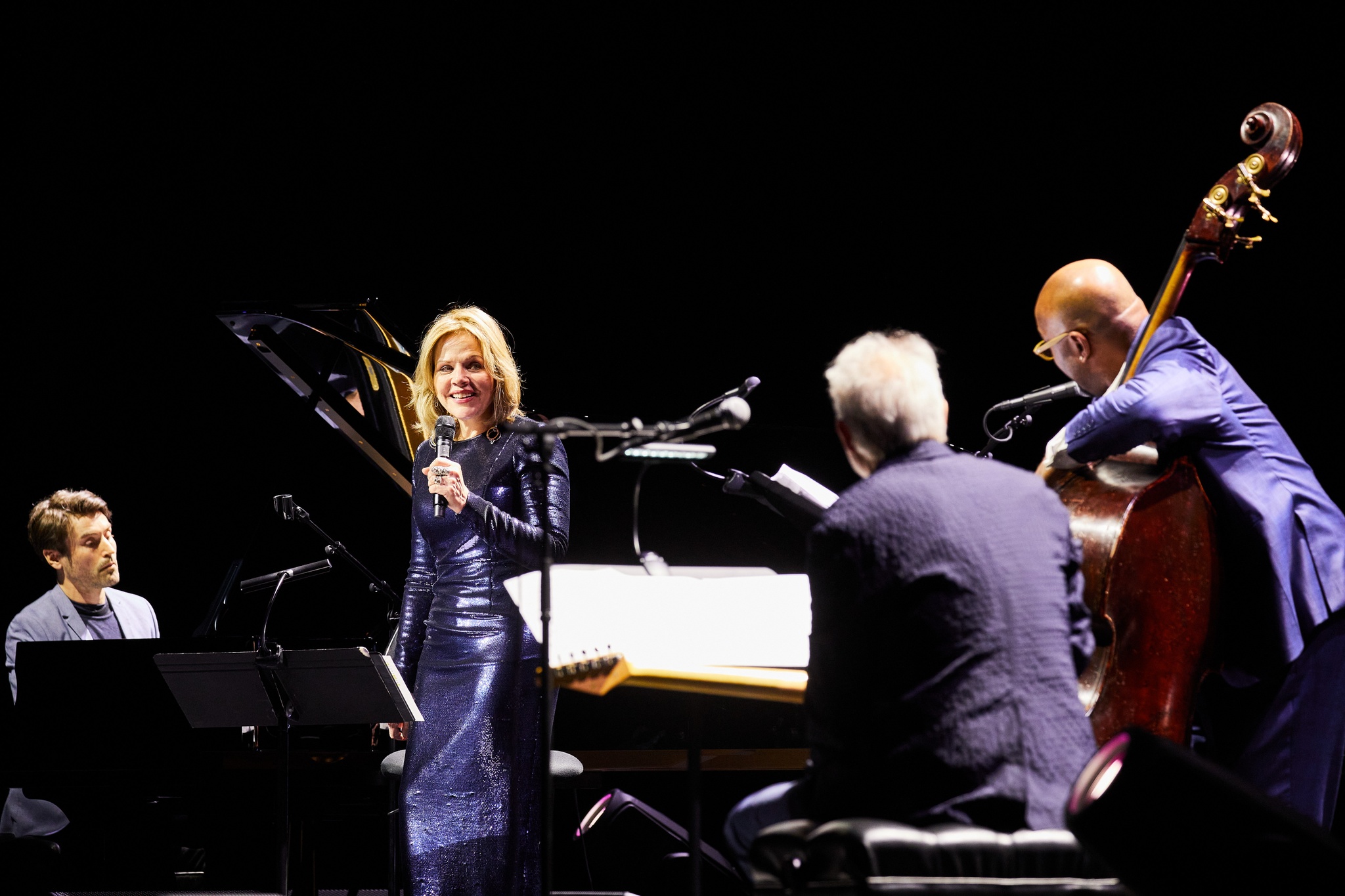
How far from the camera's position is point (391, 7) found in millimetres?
5703

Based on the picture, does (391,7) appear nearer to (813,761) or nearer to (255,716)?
(255,716)

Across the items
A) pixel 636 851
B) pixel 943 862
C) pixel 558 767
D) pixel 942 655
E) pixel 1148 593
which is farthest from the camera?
pixel 636 851

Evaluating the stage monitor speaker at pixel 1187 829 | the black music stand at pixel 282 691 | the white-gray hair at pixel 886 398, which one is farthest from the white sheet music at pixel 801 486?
the stage monitor speaker at pixel 1187 829

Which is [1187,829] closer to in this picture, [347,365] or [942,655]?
[942,655]

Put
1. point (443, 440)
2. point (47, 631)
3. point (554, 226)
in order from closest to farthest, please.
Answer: point (443, 440)
point (47, 631)
point (554, 226)

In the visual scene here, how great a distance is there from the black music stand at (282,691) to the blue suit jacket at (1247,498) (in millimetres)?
2129

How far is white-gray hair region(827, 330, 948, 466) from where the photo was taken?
1921 mm

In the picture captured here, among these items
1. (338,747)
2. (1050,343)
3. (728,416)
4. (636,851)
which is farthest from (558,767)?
(1050,343)

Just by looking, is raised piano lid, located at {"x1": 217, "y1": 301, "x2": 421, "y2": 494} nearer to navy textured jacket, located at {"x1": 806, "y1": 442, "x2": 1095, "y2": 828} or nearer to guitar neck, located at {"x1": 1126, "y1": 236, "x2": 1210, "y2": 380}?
guitar neck, located at {"x1": 1126, "y1": 236, "x2": 1210, "y2": 380}

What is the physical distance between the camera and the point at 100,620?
4.96 meters

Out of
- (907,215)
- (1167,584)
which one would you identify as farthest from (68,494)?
(1167,584)

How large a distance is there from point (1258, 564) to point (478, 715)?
6.33 feet

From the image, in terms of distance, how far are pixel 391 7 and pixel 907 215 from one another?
285cm

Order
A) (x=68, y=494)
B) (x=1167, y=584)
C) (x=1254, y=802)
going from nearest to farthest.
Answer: (x=1254, y=802), (x=1167, y=584), (x=68, y=494)
